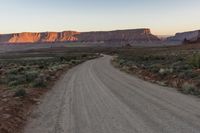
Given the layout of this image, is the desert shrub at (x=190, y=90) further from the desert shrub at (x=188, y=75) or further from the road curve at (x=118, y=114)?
the desert shrub at (x=188, y=75)

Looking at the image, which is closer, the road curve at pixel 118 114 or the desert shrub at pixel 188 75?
the road curve at pixel 118 114

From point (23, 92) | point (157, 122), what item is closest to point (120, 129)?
point (157, 122)

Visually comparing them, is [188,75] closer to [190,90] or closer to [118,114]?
[190,90]

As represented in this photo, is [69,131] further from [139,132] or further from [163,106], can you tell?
[163,106]

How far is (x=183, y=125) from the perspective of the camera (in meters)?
7.70

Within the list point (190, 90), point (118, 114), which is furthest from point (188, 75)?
point (118, 114)

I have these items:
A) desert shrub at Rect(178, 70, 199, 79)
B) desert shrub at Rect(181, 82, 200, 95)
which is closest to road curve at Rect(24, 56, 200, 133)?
desert shrub at Rect(181, 82, 200, 95)

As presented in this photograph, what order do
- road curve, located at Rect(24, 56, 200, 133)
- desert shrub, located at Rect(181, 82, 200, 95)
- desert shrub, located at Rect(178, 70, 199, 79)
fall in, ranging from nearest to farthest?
road curve, located at Rect(24, 56, 200, 133), desert shrub, located at Rect(181, 82, 200, 95), desert shrub, located at Rect(178, 70, 199, 79)

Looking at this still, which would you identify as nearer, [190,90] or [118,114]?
[118,114]

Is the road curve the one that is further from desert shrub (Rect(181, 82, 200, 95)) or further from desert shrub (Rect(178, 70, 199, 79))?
desert shrub (Rect(178, 70, 199, 79))

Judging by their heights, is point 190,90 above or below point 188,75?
below

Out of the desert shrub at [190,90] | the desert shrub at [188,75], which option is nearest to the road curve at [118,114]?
the desert shrub at [190,90]

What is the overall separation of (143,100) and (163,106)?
1.52 metres

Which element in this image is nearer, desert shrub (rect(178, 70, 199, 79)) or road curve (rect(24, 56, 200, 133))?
road curve (rect(24, 56, 200, 133))
